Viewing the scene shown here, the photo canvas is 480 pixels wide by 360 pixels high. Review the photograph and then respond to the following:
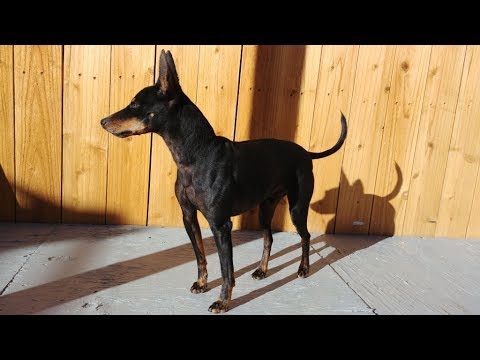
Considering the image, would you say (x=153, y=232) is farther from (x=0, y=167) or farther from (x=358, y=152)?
(x=358, y=152)

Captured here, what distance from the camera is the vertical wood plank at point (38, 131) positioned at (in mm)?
3971

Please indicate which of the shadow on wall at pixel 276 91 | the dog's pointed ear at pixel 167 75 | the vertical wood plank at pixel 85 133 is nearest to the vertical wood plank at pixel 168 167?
the vertical wood plank at pixel 85 133

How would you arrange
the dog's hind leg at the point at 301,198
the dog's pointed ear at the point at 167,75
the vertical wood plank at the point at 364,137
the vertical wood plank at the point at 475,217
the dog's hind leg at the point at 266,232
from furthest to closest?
the vertical wood plank at the point at 475,217
the vertical wood plank at the point at 364,137
the dog's hind leg at the point at 266,232
the dog's hind leg at the point at 301,198
the dog's pointed ear at the point at 167,75

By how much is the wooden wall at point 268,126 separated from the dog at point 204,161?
1.11 metres

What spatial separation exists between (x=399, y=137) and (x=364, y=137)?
35 centimetres

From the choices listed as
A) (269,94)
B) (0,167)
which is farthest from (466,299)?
(0,167)

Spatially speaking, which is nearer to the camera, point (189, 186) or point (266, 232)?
point (189, 186)

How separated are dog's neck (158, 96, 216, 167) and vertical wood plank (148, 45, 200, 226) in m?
1.34

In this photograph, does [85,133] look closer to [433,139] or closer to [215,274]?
[215,274]

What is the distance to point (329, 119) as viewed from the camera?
14.4ft

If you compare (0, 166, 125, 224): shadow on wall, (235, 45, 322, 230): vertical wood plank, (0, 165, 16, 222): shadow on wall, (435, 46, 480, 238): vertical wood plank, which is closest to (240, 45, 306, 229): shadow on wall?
(235, 45, 322, 230): vertical wood plank

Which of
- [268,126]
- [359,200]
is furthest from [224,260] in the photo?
[359,200]

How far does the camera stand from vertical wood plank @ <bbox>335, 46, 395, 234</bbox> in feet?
14.1

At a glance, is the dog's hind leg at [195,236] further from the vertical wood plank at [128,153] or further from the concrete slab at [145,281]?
the vertical wood plank at [128,153]
